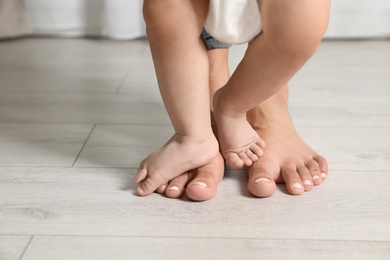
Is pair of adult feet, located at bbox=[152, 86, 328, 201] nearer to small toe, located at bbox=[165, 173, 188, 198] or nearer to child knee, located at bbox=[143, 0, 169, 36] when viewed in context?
small toe, located at bbox=[165, 173, 188, 198]

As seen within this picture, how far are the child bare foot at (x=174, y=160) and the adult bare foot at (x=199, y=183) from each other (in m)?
0.01

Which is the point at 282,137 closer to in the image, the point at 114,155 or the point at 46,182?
the point at 114,155

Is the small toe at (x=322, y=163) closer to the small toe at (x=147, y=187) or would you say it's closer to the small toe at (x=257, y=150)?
the small toe at (x=257, y=150)

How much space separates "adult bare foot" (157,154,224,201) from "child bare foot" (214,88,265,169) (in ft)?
0.10

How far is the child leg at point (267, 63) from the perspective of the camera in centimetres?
94

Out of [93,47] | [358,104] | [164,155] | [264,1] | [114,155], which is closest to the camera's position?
[264,1]

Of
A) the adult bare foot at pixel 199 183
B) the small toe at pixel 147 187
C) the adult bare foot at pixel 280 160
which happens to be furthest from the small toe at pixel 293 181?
the small toe at pixel 147 187

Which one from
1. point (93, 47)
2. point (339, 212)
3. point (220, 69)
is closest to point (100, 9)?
point (93, 47)

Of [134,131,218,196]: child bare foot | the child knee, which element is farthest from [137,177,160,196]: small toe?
the child knee

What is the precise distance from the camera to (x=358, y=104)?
150cm

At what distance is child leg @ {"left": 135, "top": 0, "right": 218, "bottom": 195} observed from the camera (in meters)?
0.98

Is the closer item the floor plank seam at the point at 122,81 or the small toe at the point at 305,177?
the small toe at the point at 305,177

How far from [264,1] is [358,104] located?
63cm

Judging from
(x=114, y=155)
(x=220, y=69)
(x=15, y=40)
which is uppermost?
(x=220, y=69)
